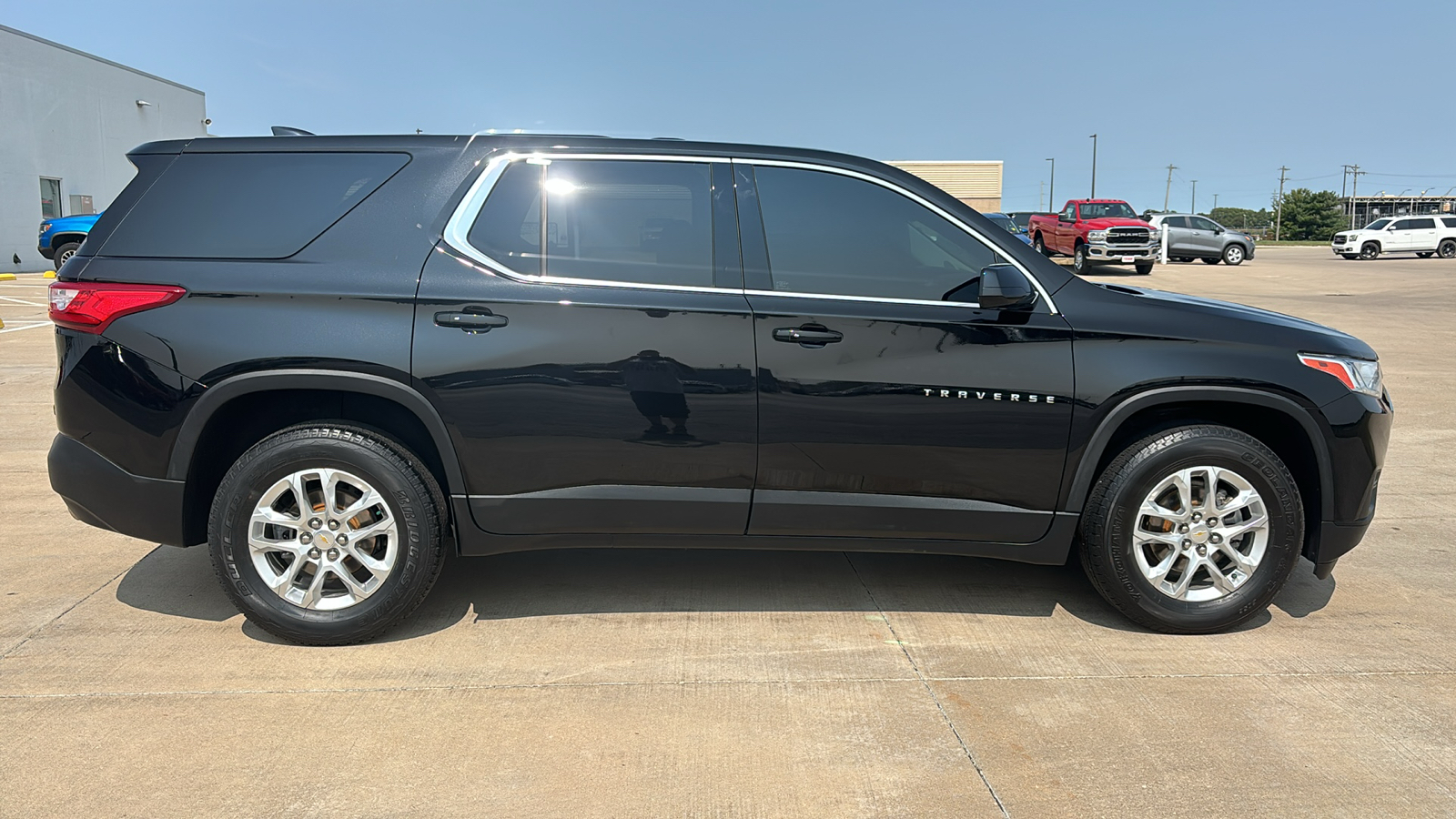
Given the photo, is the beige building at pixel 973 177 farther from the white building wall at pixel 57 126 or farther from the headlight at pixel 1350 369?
the headlight at pixel 1350 369

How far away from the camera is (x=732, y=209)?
12.8 ft

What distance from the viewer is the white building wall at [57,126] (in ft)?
86.8

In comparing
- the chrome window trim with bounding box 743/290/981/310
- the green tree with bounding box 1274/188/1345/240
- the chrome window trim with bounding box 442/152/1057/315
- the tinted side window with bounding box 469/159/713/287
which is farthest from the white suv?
the green tree with bounding box 1274/188/1345/240

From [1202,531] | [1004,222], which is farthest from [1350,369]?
[1004,222]

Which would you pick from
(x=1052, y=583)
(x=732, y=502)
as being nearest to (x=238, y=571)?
(x=732, y=502)

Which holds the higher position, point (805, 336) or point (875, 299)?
point (875, 299)

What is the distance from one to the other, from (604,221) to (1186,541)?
98.1 inches

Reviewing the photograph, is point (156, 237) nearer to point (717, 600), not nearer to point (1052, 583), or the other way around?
point (717, 600)

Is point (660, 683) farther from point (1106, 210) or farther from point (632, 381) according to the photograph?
point (1106, 210)

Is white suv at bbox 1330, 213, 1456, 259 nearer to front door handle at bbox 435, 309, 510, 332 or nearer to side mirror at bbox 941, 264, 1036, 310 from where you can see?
side mirror at bbox 941, 264, 1036, 310

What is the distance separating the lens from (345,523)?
148 inches

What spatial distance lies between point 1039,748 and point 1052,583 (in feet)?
5.24

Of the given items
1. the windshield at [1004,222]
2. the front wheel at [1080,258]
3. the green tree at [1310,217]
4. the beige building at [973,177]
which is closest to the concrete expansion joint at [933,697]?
the windshield at [1004,222]

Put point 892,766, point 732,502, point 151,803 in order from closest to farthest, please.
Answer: point 151,803 < point 892,766 < point 732,502
